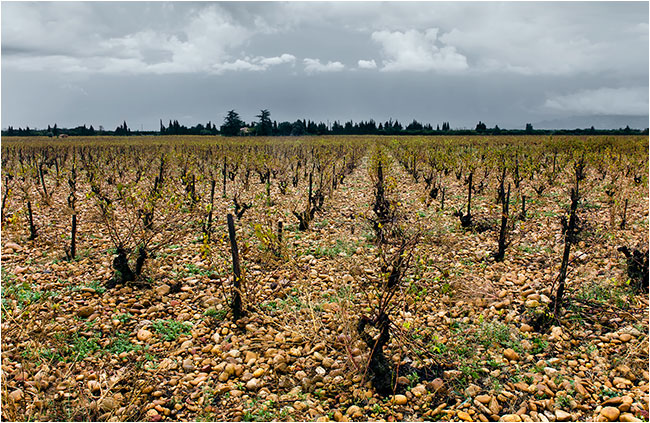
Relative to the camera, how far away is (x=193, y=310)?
5953mm

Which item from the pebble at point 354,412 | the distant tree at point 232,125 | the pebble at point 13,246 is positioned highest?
→ the distant tree at point 232,125

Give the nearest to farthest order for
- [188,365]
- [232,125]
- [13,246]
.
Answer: [188,365], [13,246], [232,125]

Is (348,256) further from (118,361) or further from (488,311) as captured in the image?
(118,361)

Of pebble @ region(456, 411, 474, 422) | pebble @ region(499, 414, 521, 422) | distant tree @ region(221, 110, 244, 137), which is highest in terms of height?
distant tree @ region(221, 110, 244, 137)

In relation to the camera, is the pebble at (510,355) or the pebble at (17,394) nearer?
the pebble at (17,394)

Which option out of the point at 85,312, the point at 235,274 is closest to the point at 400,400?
the point at 235,274

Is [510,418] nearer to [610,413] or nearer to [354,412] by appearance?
[610,413]

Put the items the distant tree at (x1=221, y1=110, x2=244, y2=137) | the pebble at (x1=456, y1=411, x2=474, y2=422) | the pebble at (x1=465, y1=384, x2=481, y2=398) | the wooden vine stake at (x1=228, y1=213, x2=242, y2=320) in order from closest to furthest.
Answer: the pebble at (x1=456, y1=411, x2=474, y2=422) < the pebble at (x1=465, y1=384, x2=481, y2=398) < the wooden vine stake at (x1=228, y1=213, x2=242, y2=320) < the distant tree at (x1=221, y1=110, x2=244, y2=137)

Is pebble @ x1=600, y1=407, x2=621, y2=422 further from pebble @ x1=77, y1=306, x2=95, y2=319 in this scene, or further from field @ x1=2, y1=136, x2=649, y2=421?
pebble @ x1=77, y1=306, x2=95, y2=319

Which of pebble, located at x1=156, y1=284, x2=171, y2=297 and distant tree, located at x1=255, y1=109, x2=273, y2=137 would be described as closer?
pebble, located at x1=156, y1=284, x2=171, y2=297

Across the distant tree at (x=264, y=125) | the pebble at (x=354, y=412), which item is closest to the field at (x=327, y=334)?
the pebble at (x=354, y=412)

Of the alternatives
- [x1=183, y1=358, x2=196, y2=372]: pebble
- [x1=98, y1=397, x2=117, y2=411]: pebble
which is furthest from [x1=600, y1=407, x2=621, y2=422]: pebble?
[x1=98, y1=397, x2=117, y2=411]: pebble

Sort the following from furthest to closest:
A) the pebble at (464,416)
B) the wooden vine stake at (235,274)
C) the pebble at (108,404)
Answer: the wooden vine stake at (235,274)
the pebble at (108,404)
the pebble at (464,416)

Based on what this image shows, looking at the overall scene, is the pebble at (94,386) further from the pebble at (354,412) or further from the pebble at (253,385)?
the pebble at (354,412)
